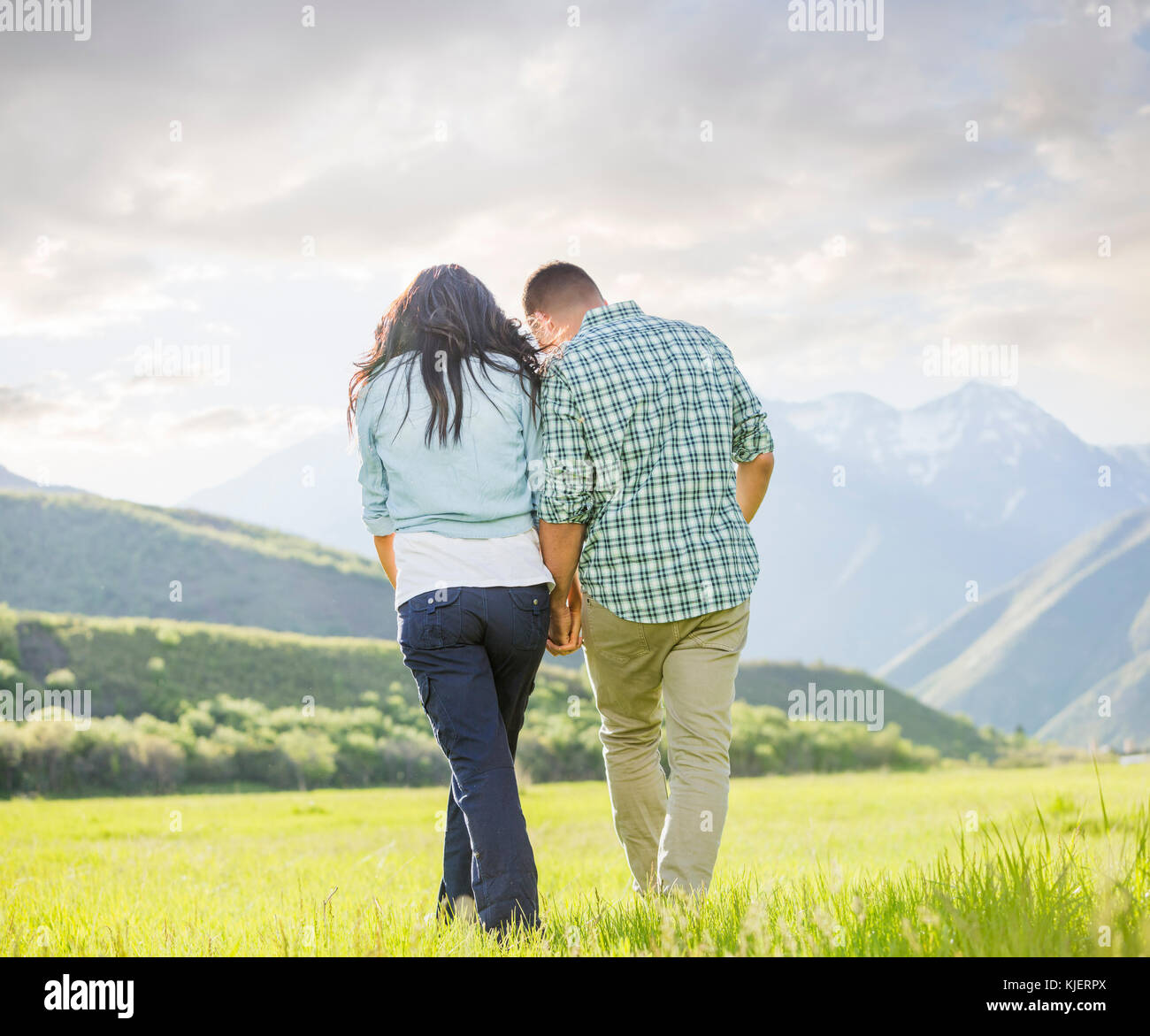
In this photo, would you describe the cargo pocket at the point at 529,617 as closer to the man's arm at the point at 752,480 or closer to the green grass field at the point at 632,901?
the green grass field at the point at 632,901

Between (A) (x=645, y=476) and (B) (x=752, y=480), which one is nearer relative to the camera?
(A) (x=645, y=476)

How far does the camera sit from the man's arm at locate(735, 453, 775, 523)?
423cm

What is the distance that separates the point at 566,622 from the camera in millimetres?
3953

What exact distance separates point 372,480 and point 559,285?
1286 mm

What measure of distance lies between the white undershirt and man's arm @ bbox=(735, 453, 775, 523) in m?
1.25

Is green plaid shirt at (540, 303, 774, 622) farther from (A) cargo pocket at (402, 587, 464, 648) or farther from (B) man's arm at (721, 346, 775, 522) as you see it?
(A) cargo pocket at (402, 587, 464, 648)

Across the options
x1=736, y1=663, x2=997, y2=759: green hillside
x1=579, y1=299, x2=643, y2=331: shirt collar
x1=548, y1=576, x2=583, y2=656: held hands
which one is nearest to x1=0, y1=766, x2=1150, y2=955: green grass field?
x1=548, y1=576, x2=583, y2=656: held hands

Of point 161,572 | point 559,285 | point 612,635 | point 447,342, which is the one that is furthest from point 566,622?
point 161,572

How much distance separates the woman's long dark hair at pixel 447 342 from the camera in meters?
3.41

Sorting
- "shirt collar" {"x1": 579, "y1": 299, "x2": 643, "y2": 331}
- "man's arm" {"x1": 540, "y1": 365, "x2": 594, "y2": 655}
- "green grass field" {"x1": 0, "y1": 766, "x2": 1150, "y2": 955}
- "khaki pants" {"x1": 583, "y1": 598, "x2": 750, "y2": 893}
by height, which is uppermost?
"shirt collar" {"x1": 579, "y1": 299, "x2": 643, "y2": 331}

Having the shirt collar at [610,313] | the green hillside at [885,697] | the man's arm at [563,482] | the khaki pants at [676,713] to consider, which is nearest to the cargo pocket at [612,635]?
the khaki pants at [676,713]

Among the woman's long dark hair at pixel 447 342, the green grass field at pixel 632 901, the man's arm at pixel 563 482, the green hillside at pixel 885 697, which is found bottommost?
the green hillside at pixel 885 697

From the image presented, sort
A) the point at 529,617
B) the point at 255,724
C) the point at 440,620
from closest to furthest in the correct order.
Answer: the point at 440,620 → the point at 529,617 → the point at 255,724

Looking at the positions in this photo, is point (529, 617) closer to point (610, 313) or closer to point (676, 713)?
point (676, 713)
